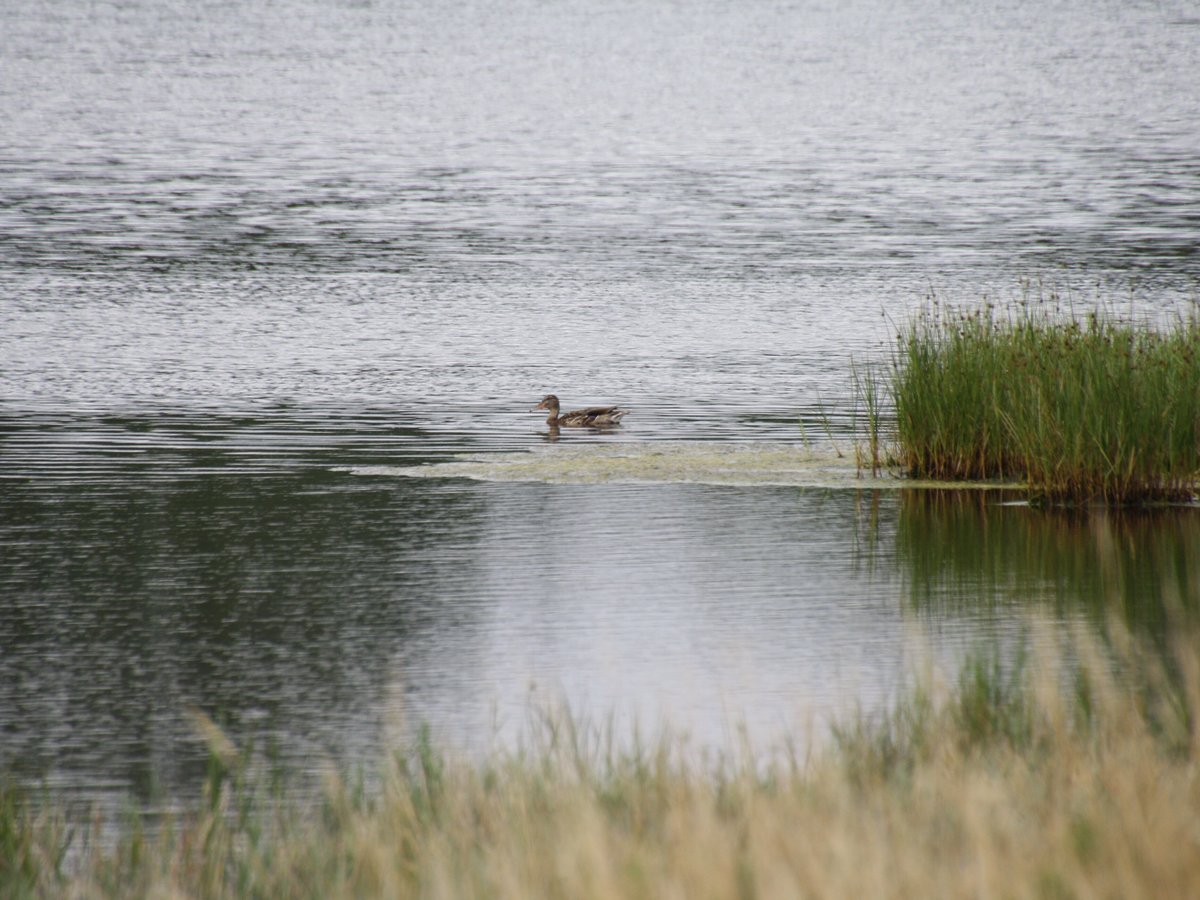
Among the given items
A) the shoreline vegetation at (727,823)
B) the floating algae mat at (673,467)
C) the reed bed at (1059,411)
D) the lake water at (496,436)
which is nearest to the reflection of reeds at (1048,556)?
the lake water at (496,436)

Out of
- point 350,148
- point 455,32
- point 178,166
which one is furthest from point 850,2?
point 178,166

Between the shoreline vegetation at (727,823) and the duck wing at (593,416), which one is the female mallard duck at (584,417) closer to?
the duck wing at (593,416)

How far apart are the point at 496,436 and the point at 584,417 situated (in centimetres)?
79

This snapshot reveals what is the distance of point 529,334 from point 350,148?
4292 centimetres

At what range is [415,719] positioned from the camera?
8.32 meters

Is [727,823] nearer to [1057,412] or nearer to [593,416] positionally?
[1057,412]

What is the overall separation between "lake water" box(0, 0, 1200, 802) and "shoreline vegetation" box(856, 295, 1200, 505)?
0.43 m

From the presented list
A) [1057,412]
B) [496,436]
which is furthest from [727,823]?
[496,436]

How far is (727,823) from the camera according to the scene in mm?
5863

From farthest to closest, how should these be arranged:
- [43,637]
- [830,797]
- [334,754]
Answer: [43,637] < [334,754] < [830,797]

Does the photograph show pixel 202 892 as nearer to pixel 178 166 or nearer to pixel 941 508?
pixel 941 508

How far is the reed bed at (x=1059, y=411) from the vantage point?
13.0 m

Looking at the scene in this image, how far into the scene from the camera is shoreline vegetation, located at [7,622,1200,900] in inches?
202

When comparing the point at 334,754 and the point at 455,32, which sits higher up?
the point at 455,32
